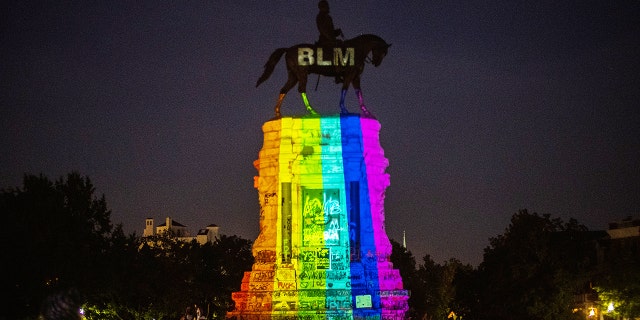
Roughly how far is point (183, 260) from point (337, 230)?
47.3 m

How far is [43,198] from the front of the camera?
52625 mm

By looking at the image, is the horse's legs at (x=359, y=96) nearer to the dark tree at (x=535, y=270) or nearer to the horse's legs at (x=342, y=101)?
the horse's legs at (x=342, y=101)

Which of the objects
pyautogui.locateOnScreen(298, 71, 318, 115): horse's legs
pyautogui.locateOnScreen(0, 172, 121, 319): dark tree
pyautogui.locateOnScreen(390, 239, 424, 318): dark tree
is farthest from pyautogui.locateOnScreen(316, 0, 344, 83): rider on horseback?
pyautogui.locateOnScreen(390, 239, 424, 318): dark tree

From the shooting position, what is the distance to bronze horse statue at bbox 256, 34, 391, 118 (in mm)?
49438

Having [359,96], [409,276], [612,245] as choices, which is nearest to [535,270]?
[612,245]

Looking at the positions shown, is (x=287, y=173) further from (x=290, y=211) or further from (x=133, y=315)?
(x=133, y=315)

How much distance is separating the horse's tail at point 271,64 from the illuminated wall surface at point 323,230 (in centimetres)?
310

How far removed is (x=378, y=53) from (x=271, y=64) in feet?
18.6

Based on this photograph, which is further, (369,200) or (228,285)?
(228,285)

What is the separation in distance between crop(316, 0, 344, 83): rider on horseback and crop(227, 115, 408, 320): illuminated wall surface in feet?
12.6

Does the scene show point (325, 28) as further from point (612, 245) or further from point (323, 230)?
point (612, 245)

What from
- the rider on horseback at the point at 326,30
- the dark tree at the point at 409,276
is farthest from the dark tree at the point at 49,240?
the dark tree at the point at 409,276

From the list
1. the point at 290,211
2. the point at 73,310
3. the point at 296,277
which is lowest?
the point at 73,310

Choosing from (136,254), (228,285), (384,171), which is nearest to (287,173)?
(384,171)
